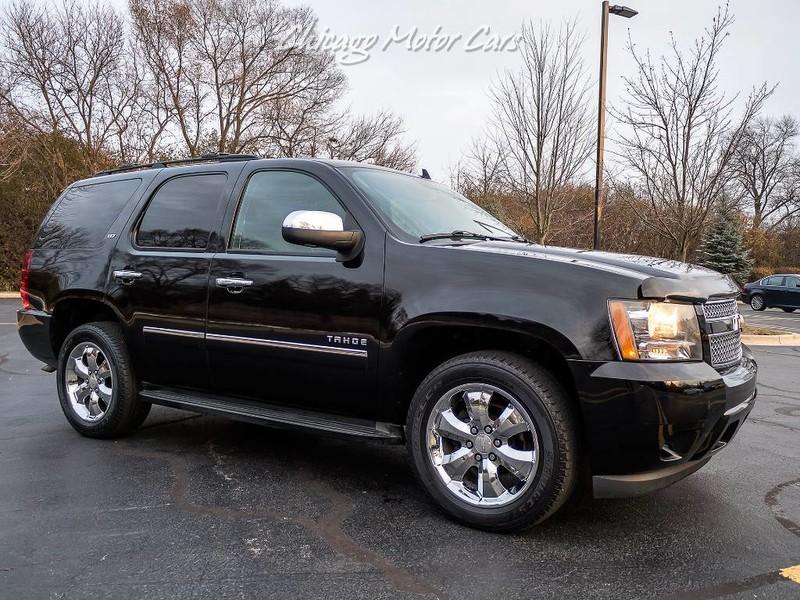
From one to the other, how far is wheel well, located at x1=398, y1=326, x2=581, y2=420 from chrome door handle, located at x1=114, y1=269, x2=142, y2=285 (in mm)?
2017

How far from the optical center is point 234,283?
3.66 meters

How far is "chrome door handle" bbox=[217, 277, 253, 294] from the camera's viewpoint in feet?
11.9

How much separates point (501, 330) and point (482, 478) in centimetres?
70

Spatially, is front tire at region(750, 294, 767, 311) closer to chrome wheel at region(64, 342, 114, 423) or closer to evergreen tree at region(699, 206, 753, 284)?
evergreen tree at region(699, 206, 753, 284)

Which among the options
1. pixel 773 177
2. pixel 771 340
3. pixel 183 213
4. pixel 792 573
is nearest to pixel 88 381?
pixel 183 213

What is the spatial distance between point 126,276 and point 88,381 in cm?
88

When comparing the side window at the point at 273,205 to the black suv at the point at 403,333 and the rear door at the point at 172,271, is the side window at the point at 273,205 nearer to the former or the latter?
the black suv at the point at 403,333

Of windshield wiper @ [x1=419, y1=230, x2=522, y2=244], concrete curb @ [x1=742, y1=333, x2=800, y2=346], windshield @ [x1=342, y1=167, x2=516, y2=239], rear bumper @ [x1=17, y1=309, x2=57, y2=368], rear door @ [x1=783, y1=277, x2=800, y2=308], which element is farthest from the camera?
rear door @ [x1=783, y1=277, x2=800, y2=308]

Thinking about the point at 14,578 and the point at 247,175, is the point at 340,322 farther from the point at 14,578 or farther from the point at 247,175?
the point at 14,578

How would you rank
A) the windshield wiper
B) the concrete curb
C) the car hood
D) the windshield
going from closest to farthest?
the car hood, the windshield wiper, the windshield, the concrete curb

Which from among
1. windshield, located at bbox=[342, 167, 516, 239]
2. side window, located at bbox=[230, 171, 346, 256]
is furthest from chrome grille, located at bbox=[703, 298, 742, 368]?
side window, located at bbox=[230, 171, 346, 256]

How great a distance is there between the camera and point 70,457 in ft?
13.3


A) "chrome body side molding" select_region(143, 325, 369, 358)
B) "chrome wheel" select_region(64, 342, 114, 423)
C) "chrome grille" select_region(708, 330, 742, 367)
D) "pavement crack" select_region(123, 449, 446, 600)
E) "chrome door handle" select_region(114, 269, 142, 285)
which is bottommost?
"pavement crack" select_region(123, 449, 446, 600)

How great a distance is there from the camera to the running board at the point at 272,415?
329cm
